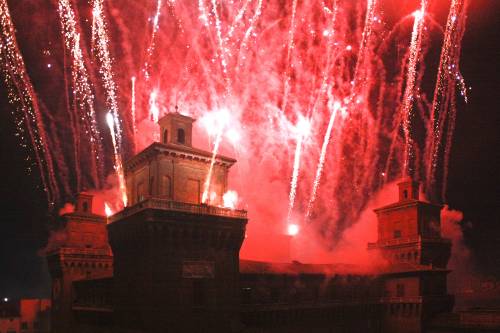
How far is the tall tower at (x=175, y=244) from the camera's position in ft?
115

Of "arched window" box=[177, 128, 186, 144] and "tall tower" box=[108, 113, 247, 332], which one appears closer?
"tall tower" box=[108, 113, 247, 332]

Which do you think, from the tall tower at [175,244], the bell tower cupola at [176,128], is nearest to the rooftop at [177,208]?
the tall tower at [175,244]

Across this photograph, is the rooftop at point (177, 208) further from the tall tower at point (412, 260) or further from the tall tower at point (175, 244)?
the tall tower at point (412, 260)

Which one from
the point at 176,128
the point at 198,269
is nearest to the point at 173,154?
the point at 176,128

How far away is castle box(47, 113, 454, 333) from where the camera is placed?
35688 millimetres

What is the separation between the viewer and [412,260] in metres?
54.7

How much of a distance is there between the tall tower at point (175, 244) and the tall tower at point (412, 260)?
19897 millimetres

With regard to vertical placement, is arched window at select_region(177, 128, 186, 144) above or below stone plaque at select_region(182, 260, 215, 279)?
above

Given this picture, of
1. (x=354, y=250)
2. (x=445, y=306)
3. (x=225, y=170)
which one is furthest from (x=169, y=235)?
(x=354, y=250)

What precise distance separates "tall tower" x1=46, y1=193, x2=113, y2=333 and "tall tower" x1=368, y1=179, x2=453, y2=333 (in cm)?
2936

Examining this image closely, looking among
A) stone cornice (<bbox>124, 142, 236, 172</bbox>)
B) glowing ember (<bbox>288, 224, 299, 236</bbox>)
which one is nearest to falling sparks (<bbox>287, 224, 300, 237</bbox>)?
A: glowing ember (<bbox>288, 224, 299, 236</bbox>)

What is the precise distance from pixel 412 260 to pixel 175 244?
29648mm

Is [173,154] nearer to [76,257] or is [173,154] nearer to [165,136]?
[165,136]

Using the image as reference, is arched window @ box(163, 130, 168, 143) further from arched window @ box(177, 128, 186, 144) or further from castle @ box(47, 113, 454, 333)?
arched window @ box(177, 128, 186, 144)
